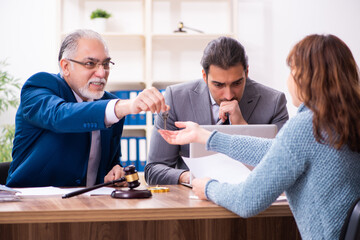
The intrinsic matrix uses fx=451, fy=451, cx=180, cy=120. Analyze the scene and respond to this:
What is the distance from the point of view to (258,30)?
4.54m

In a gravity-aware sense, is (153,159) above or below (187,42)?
below

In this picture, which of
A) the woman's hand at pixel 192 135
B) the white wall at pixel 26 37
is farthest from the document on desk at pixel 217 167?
the white wall at pixel 26 37

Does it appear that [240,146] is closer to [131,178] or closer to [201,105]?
[131,178]

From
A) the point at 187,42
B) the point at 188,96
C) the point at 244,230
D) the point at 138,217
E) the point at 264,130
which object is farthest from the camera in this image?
the point at 187,42

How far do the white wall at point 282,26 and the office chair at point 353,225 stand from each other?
11.4 ft

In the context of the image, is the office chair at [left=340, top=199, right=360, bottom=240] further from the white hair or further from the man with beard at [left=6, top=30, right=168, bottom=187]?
the white hair

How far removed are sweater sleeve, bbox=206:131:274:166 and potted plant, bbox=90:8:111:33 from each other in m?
2.93

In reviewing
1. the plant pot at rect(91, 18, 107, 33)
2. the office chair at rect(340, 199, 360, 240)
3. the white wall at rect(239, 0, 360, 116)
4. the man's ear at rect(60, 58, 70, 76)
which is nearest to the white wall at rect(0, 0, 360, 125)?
the white wall at rect(239, 0, 360, 116)

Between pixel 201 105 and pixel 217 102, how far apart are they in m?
0.09

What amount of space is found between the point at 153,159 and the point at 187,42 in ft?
7.41

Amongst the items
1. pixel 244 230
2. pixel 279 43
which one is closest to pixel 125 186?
pixel 244 230

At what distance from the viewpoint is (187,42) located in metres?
4.45

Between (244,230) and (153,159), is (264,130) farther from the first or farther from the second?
(153,159)

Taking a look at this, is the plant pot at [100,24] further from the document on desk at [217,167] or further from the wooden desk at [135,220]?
the document on desk at [217,167]
